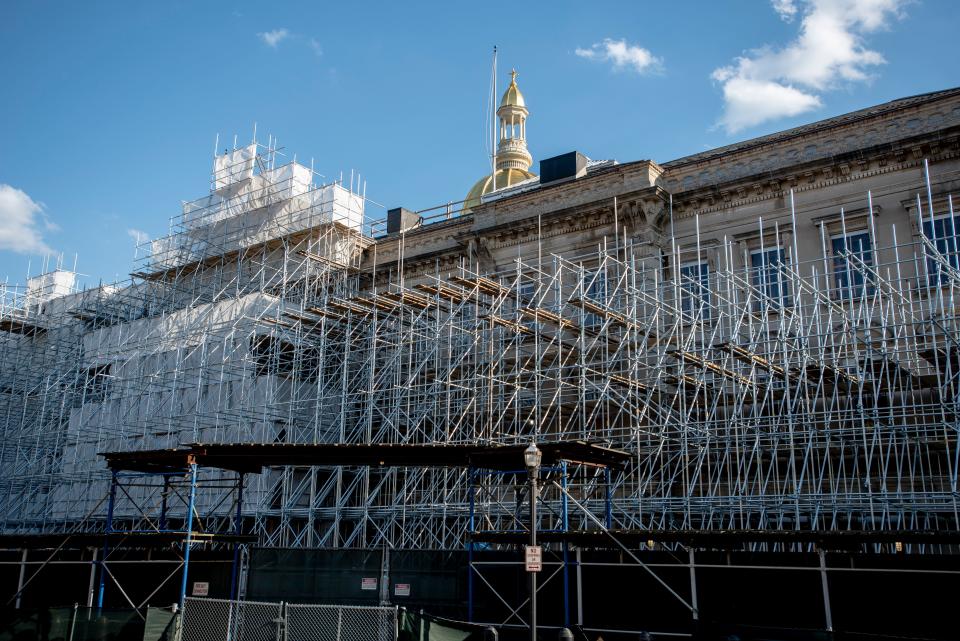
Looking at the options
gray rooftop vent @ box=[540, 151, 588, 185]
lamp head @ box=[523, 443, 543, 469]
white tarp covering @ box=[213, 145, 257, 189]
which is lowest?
lamp head @ box=[523, 443, 543, 469]

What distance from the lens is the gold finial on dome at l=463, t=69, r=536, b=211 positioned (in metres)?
65.3

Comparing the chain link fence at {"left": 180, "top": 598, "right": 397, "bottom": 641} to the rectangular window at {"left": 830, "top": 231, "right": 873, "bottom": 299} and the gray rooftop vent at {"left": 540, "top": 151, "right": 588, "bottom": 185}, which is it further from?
the gray rooftop vent at {"left": 540, "top": 151, "right": 588, "bottom": 185}

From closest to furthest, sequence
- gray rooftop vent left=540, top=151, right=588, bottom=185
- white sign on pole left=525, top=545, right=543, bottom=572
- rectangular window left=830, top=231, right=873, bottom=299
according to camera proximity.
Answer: white sign on pole left=525, top=545, right=543, bottom=572 → rectangular window left=830, top=231, right=873, bottom=299 → gray rooftop vent left=540, top=151, right=588, bottom=185

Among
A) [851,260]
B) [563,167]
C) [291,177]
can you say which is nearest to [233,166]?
[291,177]

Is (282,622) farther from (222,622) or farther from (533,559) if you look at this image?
(533,559)

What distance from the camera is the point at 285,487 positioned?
30750 millimetres

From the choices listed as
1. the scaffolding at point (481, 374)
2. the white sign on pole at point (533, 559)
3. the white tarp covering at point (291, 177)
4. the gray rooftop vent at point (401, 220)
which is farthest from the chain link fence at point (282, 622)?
the gray rooftop vent at point (401, 220)

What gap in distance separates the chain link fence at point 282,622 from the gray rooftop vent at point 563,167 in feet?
76.4

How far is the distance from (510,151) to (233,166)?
1166 inches

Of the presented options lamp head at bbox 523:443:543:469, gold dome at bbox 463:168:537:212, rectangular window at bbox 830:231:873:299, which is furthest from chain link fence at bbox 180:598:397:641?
gold dome at bbox 463:168:537:212

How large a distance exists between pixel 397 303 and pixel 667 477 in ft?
33.9

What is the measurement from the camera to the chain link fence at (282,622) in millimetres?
15516

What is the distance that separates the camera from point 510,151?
229 ft

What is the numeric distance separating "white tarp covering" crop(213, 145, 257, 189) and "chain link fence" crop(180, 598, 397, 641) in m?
28.7
